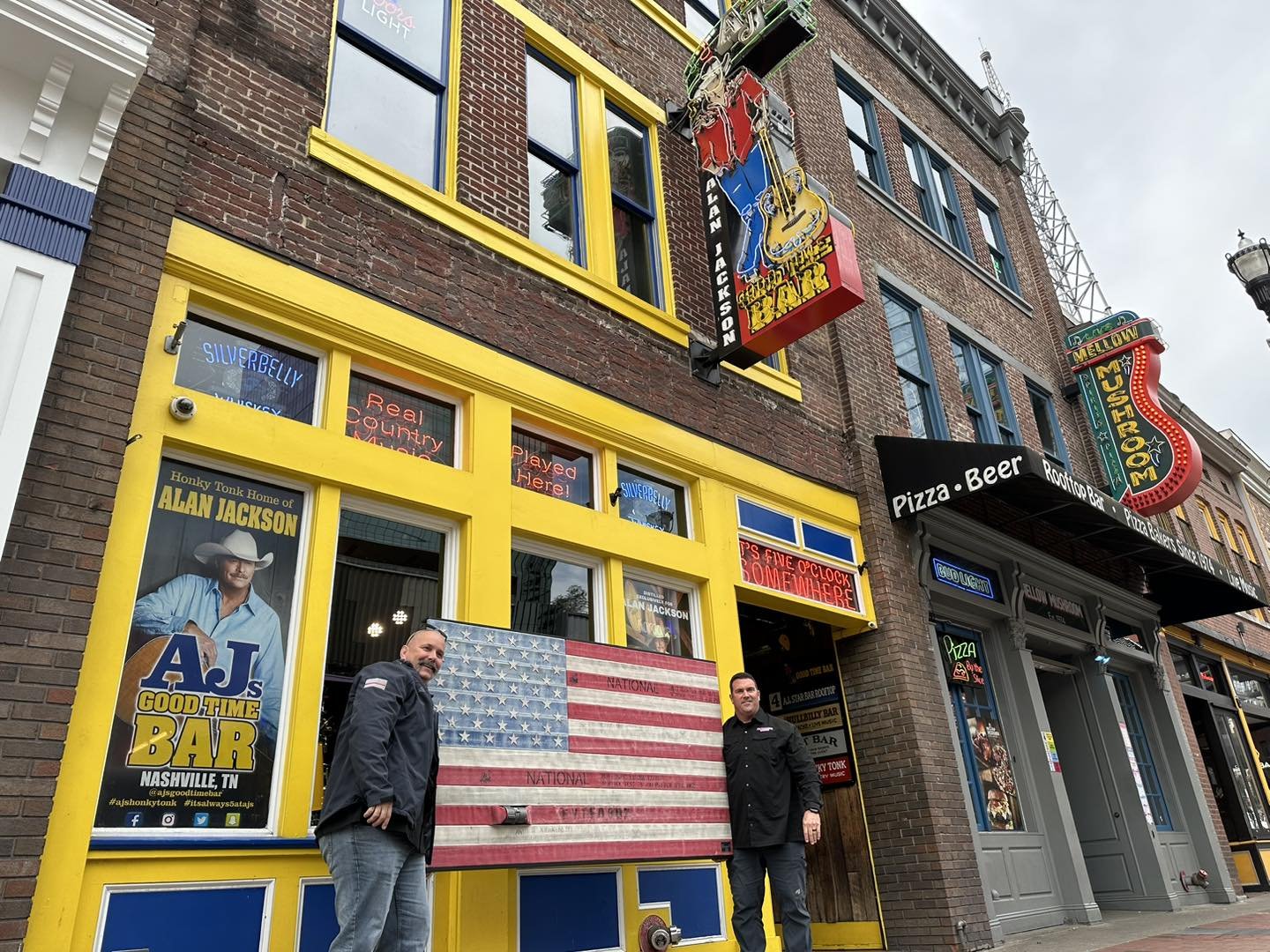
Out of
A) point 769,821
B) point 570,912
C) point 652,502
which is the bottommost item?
point 570,912

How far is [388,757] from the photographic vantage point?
394 cm

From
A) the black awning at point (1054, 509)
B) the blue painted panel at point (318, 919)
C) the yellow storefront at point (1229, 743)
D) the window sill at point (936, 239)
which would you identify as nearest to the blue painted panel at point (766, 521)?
the black awning at point (1054, 509)

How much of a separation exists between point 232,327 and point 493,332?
73.7 inches

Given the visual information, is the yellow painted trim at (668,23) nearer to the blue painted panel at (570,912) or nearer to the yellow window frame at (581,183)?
the yellow window frame at (581,183)

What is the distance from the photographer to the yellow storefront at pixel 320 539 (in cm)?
416

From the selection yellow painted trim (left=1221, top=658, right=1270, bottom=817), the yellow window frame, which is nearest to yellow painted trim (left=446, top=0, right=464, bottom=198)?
the yellow window frame

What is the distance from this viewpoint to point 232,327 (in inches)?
215

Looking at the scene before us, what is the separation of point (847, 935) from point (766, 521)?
3.87m

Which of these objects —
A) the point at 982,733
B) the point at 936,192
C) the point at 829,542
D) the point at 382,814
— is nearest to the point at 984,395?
the point at 936,192

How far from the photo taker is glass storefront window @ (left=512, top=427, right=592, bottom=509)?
6.68 meters

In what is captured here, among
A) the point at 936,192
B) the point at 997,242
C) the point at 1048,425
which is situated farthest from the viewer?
the point at 997,242

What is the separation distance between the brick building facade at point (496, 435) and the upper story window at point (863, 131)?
0.59m

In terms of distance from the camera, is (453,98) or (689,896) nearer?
(689,896)

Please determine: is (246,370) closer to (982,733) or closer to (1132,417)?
(982,733)
